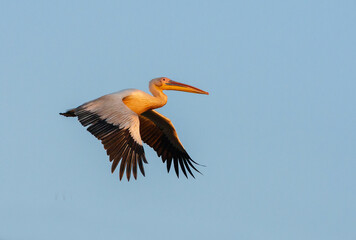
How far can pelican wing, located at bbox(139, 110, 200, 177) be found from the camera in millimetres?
18203

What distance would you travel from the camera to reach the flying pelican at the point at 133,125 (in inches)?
567

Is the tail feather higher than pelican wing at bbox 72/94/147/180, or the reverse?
the tail feather

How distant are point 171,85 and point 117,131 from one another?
369 cm

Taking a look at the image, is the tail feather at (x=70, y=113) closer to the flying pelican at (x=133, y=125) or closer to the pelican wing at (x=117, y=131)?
the flying pelican at (x=133, y=125)

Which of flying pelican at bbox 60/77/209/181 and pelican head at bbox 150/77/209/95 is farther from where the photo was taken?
pelican head at bbox 150/77/209/95

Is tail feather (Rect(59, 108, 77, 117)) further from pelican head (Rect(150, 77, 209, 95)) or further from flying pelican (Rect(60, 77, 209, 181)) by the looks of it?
pelican head (Rect(150, 77, 209, 95))

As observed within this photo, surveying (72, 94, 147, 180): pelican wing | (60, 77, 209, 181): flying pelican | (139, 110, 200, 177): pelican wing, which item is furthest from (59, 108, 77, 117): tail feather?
(139, 110, 200, 177): pelican wing

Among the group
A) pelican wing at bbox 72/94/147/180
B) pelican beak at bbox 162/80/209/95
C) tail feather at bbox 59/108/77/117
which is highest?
pelican beak at bbox 162/80/209/95

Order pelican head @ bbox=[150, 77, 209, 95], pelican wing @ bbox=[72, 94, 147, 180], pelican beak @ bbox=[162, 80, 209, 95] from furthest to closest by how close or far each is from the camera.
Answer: pelican beak @ bbox=[162, 80, 209, 95], pelican head @ bbox=[150, 77, 209, 95], pelican wing @ bbox=[72, 94, 147, 180]

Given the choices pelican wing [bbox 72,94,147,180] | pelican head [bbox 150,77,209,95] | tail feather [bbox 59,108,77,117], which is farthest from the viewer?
pelican head [bbox 150,77,209,95]

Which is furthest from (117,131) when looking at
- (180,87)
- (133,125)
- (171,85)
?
(180,87)

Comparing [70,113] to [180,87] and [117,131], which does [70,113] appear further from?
[180,87]

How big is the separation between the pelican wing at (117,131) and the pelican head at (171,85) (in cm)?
237

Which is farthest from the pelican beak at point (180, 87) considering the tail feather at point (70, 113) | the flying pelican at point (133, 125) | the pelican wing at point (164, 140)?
the tail feather at point (70, 113)
